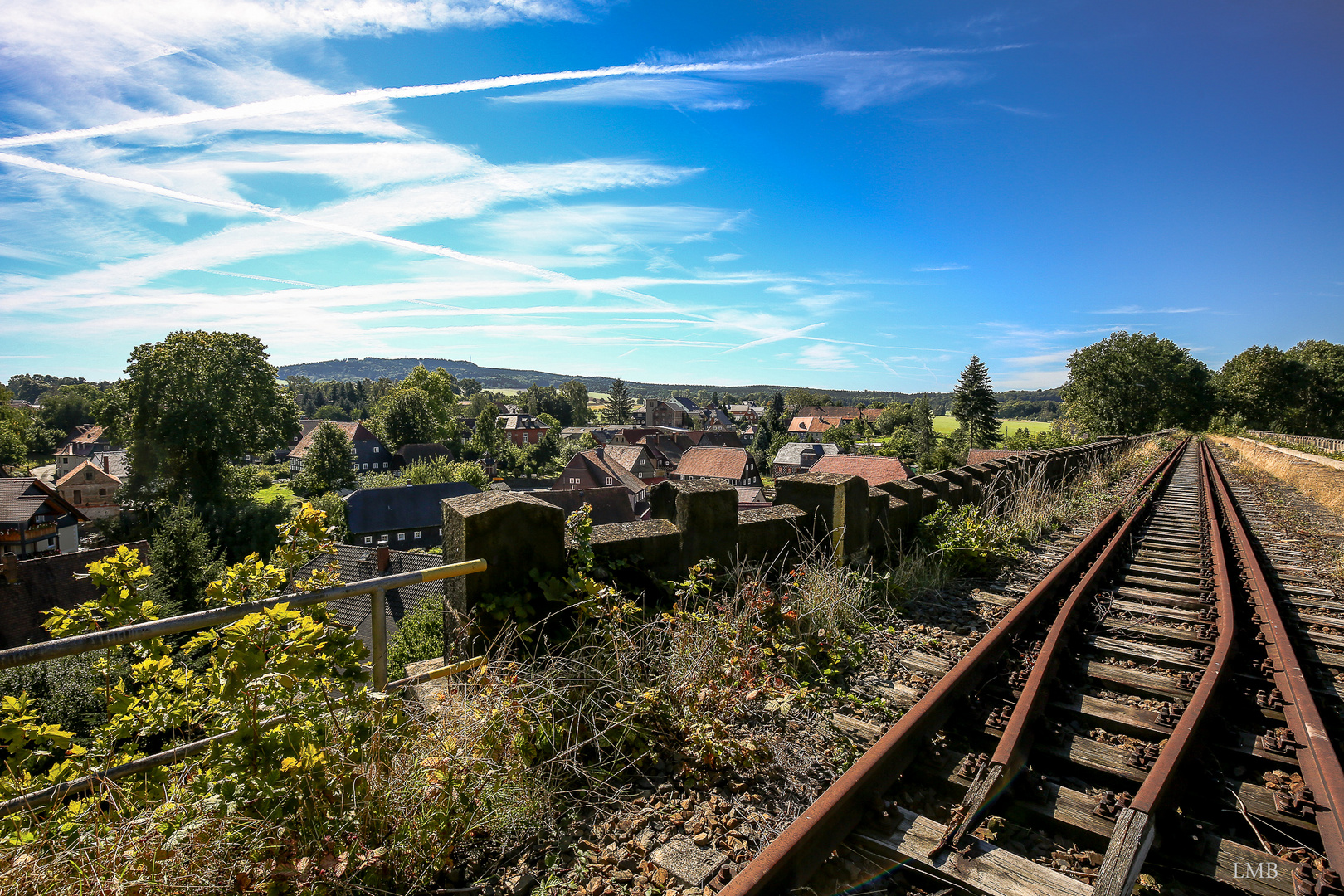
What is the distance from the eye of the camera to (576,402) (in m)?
140

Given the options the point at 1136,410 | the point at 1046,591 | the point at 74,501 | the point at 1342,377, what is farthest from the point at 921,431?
the point at 74,501

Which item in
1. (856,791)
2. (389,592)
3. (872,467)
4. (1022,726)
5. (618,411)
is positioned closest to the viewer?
(856,791)

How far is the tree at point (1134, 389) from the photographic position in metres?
62.3

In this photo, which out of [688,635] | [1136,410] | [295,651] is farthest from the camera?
[1136,410]

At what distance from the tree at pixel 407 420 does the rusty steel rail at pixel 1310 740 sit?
80.9 m

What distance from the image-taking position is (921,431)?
256 feet

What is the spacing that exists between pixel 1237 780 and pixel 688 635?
2356 mm

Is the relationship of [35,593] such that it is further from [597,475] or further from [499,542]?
[597,475]

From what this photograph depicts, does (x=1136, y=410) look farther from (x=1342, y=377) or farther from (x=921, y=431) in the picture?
(x=921, y=431)

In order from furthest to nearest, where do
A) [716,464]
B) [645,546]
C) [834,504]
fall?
1. [716,464]
2. [834,504]
3. [645,546]

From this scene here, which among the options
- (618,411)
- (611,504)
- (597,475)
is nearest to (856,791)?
(611,504)

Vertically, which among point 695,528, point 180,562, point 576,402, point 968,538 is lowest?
point 180,562

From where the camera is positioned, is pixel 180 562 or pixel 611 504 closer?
pixel 180 562

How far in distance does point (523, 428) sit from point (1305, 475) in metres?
104
